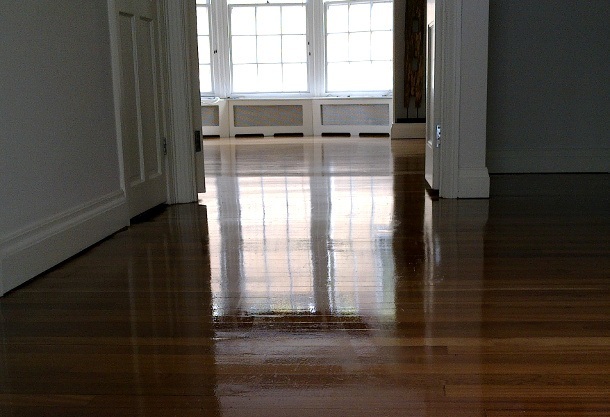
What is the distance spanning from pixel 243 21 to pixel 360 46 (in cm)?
198

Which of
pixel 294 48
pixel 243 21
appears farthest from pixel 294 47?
pixel 243 21

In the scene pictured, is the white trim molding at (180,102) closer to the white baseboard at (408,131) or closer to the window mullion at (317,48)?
the white baseboard at (408,131)

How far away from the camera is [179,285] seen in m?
2.79

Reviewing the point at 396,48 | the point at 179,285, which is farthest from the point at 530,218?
the point at 396,48

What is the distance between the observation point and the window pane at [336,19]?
11602 mm

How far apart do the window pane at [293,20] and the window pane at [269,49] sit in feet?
0.72

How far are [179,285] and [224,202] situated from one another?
2.05m

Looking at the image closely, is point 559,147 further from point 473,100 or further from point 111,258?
point 111,258

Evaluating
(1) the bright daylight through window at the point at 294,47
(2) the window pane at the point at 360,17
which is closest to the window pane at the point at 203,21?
(1) the bright daylight through window at the point at 294,47

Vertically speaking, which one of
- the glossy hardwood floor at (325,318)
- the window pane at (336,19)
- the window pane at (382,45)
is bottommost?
the glossy hardwood floor at (325,318)

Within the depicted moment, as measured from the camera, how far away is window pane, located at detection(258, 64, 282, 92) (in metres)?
12.0

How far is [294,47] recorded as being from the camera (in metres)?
11.9

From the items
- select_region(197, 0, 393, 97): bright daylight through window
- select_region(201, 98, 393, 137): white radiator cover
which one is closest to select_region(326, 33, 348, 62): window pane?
select_region(197, 0, 393, 97): bright daylight through window

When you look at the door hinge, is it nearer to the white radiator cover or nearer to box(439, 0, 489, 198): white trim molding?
box(439, 0, 489, 198): white trim molding
